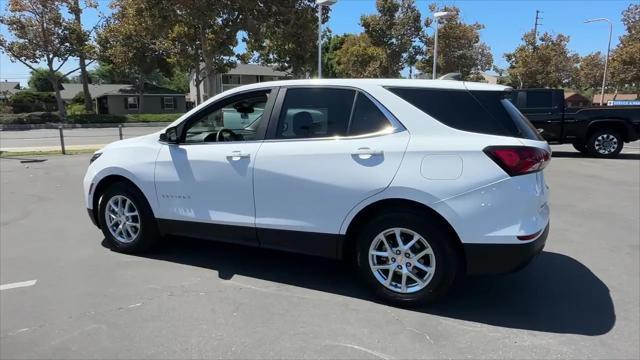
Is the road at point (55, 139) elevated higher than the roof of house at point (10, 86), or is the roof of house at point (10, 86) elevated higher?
the roof of house at point (10, 86)

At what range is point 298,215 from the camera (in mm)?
4188

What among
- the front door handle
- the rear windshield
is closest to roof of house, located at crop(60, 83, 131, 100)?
the front door handle

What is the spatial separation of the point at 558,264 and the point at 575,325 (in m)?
1.43

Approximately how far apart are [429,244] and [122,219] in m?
3.28

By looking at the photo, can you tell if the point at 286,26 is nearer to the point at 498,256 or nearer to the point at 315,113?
the point at 315,113

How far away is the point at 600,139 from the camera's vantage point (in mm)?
13734

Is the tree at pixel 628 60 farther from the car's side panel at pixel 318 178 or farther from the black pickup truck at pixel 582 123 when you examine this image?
the car's side panel at pixel 318 178

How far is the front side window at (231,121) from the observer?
455cm

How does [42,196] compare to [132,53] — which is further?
[132,53]

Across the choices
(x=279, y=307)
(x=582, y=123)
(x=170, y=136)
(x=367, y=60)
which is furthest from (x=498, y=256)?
(x=367, y=60)

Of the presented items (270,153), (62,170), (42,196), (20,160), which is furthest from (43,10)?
(270,153)

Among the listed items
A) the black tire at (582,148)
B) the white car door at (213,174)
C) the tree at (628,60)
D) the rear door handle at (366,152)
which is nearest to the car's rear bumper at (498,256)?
the rear door handle at (366,152)

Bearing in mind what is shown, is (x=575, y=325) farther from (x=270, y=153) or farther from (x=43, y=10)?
(x=43, y=10)

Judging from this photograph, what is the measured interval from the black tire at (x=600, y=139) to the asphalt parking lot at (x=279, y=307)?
341 inches
